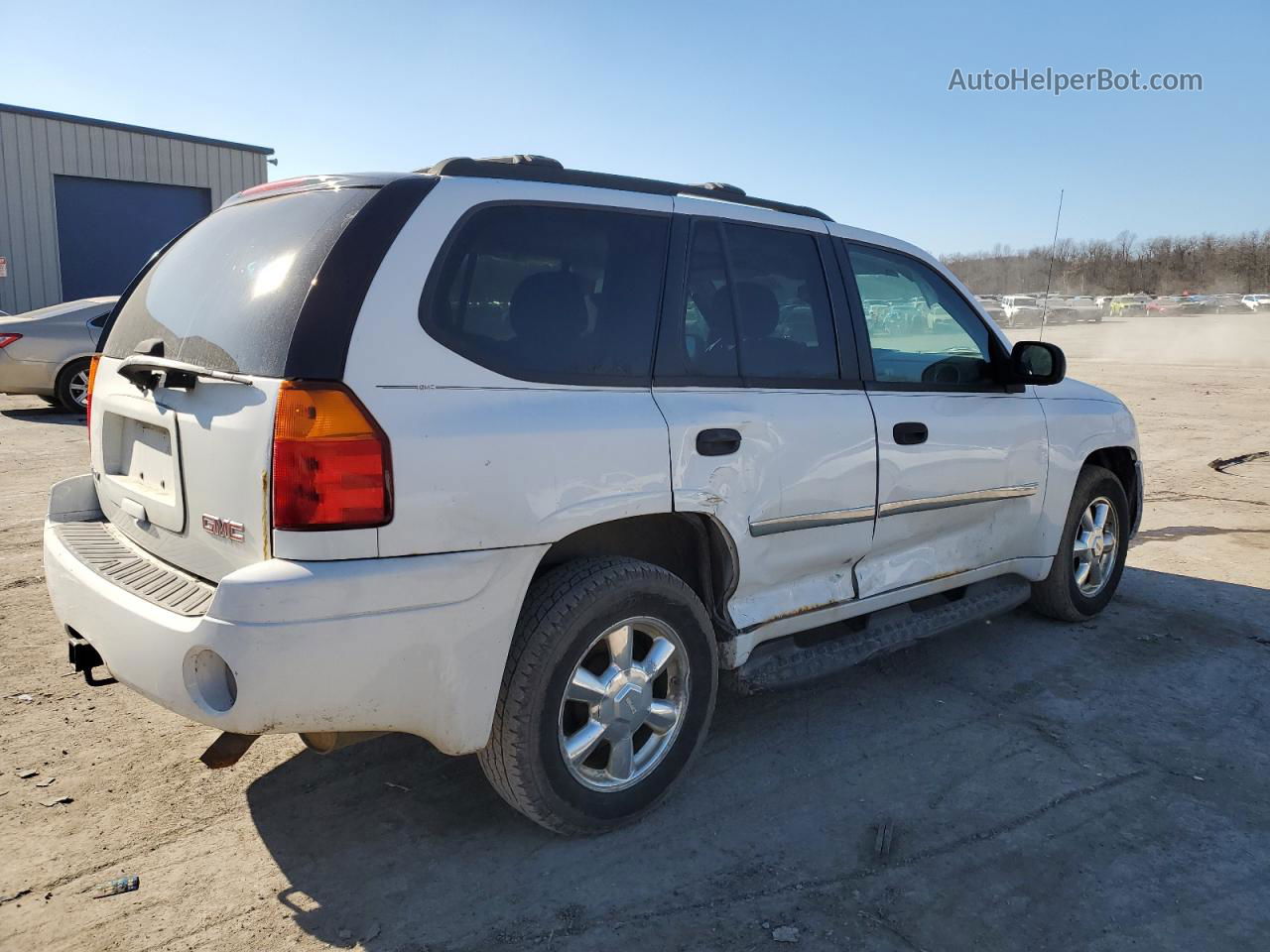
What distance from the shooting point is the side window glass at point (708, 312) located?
3.21m

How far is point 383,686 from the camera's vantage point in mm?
2453

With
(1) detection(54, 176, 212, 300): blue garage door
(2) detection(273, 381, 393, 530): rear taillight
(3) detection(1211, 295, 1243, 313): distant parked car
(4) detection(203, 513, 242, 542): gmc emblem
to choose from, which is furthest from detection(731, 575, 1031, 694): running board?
(3) detection(1211, 295, 1243, 313): distant parked car

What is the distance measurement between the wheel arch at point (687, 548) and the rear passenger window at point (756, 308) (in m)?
0.51

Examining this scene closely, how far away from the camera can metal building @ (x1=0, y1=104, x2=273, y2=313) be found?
1869 centimetres

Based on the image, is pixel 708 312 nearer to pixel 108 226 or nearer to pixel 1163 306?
pixel 108 226

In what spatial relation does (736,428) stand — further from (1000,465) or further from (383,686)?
(1000,465)

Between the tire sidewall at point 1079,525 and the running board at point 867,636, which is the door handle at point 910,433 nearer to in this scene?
the running board at point 867,636

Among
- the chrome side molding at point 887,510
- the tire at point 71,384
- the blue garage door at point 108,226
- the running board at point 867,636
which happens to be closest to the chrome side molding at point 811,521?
the chrome side molding at point 887,510

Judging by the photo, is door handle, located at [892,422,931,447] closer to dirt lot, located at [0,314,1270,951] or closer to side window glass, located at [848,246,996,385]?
side window glass, located at [848,246,996,385]

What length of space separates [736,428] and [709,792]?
1.22 m

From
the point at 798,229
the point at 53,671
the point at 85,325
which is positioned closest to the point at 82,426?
the point at 85,325

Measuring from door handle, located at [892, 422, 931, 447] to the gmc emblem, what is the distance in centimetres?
235

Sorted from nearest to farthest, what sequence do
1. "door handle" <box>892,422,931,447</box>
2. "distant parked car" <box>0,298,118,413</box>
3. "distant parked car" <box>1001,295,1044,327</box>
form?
"door handle" <box>892,422,931,447</box> → "distant parked car" <box>0,298,118,413</box> → "distant parked car" <box>1001,295,1044,327</box>

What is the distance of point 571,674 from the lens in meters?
2.81
